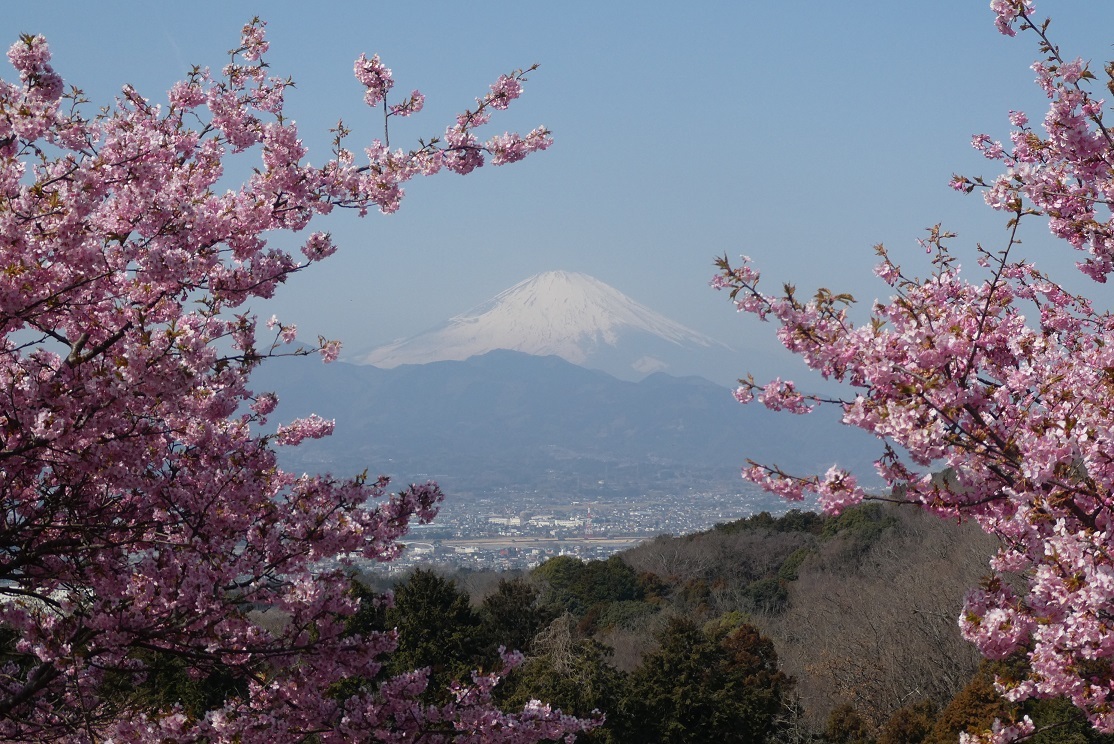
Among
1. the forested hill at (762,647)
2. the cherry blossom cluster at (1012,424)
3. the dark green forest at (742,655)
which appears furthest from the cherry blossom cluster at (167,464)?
the forested hill at (762,647)

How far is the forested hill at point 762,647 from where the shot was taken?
14781mm

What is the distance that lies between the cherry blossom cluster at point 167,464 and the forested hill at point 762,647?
322 cm

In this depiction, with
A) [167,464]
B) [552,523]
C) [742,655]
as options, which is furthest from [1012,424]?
[552,523]

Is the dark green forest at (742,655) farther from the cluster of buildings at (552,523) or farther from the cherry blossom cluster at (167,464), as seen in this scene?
the cluster of buildings at (552,523)

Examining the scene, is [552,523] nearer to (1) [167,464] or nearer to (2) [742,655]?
(2) [742,655]

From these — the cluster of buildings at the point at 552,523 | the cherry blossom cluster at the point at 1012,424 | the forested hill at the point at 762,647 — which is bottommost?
the forested hill at the point at 762,647

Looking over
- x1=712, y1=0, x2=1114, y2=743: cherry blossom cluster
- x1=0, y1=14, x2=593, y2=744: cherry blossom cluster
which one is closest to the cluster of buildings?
x1=0, y1=14, x2=593, y2=744: cherry blossom cluster

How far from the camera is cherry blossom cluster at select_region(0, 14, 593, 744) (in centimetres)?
396

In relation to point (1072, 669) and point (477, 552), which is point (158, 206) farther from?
point (477, 552)

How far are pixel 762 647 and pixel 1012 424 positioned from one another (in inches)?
696

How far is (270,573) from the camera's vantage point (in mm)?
4824

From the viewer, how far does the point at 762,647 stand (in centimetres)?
2042

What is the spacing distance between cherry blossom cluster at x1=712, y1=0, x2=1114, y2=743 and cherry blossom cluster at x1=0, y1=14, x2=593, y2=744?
2.26 meters

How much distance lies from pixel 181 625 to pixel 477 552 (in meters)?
95.0
